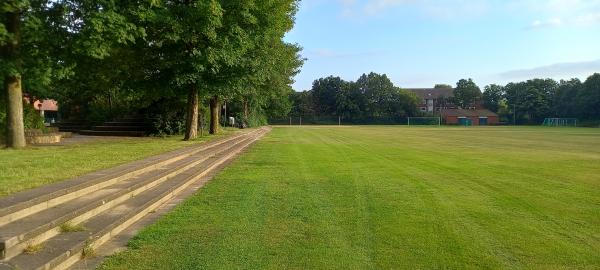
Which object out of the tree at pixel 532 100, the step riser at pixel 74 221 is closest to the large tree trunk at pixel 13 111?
the step riser at pixel 74 221

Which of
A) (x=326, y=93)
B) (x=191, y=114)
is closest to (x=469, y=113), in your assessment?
(x=326, y=93)

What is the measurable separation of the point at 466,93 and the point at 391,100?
26704 mm

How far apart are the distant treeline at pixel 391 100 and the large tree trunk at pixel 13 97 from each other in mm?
92826

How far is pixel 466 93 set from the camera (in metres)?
134

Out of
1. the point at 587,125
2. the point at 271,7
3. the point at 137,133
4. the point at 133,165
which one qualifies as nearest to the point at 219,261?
the point at 133,165

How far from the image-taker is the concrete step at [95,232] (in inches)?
200

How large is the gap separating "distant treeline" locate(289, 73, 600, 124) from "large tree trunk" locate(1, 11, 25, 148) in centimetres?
9283

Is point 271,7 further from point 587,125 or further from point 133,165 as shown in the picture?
point 587,125

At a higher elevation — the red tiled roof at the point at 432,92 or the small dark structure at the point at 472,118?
the red tiled roof at the point at 432,92

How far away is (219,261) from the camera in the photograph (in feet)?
18.3

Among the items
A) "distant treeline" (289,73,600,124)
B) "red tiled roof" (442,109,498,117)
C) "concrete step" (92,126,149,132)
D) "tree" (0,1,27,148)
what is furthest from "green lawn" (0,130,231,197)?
"red tiled roof" (442,109,498,117)

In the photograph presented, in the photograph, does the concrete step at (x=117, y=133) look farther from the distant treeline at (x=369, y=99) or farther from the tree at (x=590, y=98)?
the tree at (x=590, y=98)

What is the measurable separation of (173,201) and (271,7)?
16.2 meters

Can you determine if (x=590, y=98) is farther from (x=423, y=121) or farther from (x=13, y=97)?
(x=13, y=97)
